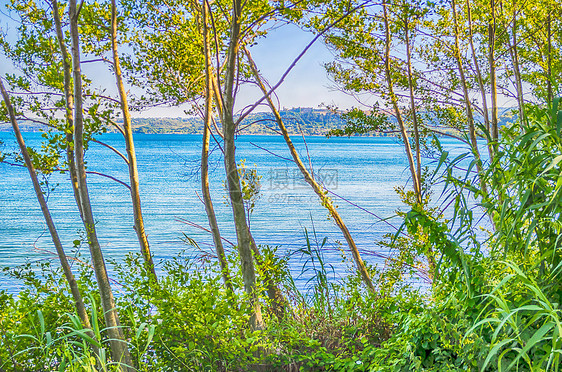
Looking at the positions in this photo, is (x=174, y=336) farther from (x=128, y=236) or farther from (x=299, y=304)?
(x=128, y=236)

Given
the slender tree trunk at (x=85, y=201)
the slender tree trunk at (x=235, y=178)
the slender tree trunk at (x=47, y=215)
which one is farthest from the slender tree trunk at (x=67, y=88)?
the slender tree trunk at (x=235, y=178)

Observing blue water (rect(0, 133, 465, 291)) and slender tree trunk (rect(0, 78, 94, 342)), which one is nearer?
slender tree trunk (rect(0, 78, 94, 342))

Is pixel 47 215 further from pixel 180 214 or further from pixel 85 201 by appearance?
pixel 180 214

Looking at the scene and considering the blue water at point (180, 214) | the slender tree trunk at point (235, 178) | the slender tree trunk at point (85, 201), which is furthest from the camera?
the blue water at point (180, 214)

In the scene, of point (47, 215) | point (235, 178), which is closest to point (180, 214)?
point (235, 178)

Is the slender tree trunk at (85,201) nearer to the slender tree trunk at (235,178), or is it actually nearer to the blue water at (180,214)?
the slender tree trunk at (235,178)

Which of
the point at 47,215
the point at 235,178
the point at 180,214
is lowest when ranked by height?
the point at 180,214

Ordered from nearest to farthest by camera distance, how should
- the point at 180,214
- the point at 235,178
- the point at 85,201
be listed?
the point at 85,201, the point at 235,178, the point at 180,214

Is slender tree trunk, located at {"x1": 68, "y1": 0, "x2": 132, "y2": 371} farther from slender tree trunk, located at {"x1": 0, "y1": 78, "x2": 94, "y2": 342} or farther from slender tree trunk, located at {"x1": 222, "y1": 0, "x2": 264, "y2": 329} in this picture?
slender tree trunk, located at {"x1": 222, "y1": 0, "x2": 264, "y2": 329}

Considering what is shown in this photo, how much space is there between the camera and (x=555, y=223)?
147 cm

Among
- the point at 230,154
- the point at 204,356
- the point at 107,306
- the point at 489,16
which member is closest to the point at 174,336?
the point at 204,356

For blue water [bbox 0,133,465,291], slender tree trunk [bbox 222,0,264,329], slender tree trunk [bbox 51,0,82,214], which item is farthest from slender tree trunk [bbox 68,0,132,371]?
blue water [bbox 0,133,465,291]

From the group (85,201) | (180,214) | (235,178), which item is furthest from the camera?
(180,214)

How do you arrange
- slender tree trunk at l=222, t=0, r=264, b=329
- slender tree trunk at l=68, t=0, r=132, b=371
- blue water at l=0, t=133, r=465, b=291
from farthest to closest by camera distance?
1. blue water at l=0, t=133, r=465, b=291
2. slender tree trunk at l=222, t=0, r=264, b=329
3. slender tree trunk at l=68, t=0, r=132, b=371
